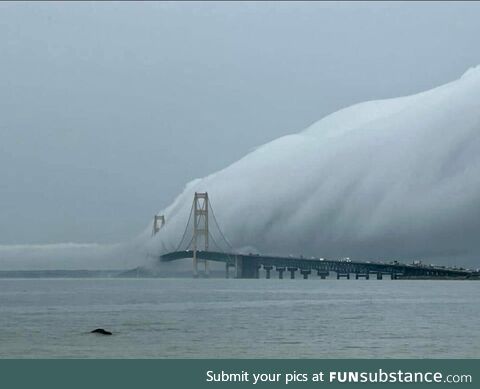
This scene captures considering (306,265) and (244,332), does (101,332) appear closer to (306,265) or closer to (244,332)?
(244,332)

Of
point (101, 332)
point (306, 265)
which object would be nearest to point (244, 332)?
point (101, 332)

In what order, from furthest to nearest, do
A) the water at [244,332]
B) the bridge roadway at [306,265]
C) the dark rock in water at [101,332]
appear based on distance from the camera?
the bridge roadway at [306,265] < the dark rock in water at [101,332] < the water at [244,332]

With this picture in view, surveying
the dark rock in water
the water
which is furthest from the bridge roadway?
the dark rock in water

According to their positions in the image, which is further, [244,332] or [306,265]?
[306,265]

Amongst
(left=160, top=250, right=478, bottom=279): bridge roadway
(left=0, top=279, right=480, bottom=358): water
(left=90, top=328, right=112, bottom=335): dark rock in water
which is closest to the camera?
(left=0, top=279, right=480, bottom=358): water

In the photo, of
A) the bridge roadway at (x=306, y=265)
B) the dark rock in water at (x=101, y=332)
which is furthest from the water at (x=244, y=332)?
the bridge roadway at (x=306, y=265)

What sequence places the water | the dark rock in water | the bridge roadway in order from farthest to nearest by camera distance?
the bridge roadway
the dark rock in water
the water

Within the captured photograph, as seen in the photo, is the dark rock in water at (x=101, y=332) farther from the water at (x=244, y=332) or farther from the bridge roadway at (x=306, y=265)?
the bridge roadway at (x=306, y=265)

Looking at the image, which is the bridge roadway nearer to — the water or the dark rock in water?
the water

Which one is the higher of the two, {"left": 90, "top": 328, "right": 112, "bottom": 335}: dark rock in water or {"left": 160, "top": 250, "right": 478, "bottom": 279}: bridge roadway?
{"left": 160, "top": 250, "right": 478, "bottom": 279}: bridge roadway
